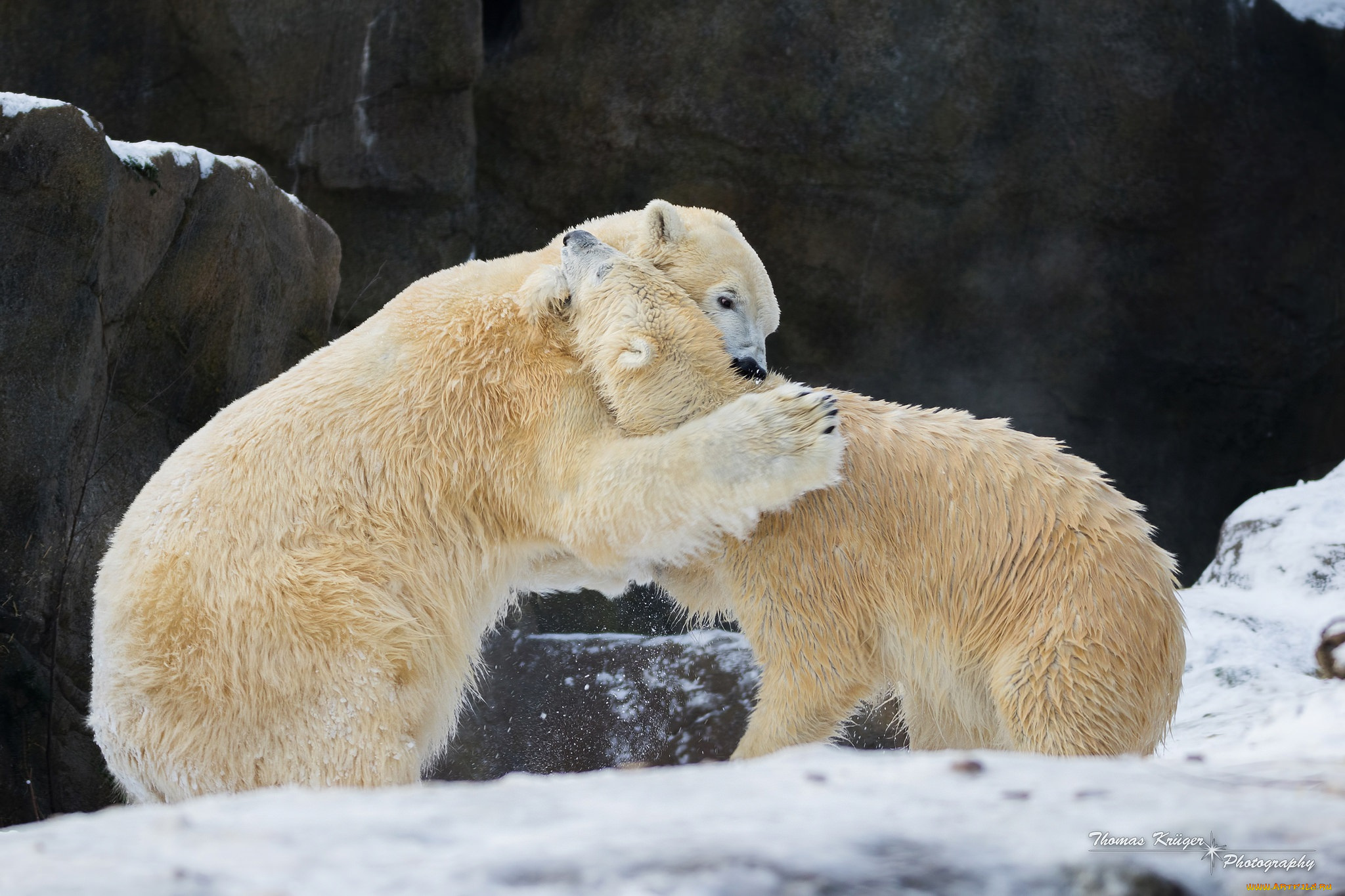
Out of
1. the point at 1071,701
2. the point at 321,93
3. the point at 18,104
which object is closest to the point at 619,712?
the point at 1071,701

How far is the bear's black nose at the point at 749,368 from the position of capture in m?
3.04

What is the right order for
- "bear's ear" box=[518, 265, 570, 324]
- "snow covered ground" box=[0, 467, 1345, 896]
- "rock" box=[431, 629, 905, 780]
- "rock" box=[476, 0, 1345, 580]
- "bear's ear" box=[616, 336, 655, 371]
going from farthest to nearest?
"rock" box=[476, 0, 1345, 580]
"rock" box=[431, 629, 905, 780]
"bear's ear" box=[518, 265, 570, 324]
"bear's ear" box=[616, 336, 655, 371]
"snow covered ground" box=[0, 467, 1345, 896]

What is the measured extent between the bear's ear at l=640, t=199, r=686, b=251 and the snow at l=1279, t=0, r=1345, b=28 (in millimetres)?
6611

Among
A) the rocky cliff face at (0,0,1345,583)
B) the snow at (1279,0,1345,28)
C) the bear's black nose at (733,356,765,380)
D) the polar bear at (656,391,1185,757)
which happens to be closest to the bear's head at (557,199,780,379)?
the bear's black nose at (733,356,765,380)

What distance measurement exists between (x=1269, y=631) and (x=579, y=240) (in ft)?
10.9

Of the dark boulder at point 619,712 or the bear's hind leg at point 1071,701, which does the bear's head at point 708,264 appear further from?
the dark boulder at point 619,712

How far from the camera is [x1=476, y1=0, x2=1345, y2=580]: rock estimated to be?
773 cm

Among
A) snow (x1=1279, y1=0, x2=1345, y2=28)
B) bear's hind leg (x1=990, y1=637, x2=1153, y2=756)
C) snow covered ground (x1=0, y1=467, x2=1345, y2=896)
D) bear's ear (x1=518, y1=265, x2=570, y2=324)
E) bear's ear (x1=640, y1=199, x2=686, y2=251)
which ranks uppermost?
snow (x1=1279, y1=0, x2=1345, y2=28)

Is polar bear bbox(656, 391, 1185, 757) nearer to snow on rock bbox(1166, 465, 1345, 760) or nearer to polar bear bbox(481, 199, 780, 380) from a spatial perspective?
polar bear bbox(481, 199, 780, 380)

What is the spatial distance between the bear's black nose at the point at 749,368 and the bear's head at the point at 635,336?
0.51ft

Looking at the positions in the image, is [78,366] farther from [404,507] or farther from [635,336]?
[635,336]

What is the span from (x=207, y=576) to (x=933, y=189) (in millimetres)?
6507

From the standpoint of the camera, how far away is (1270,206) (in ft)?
26.6

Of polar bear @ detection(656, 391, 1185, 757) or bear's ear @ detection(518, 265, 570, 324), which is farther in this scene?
bear's ear @ detection(518, 265, 570, 324)
